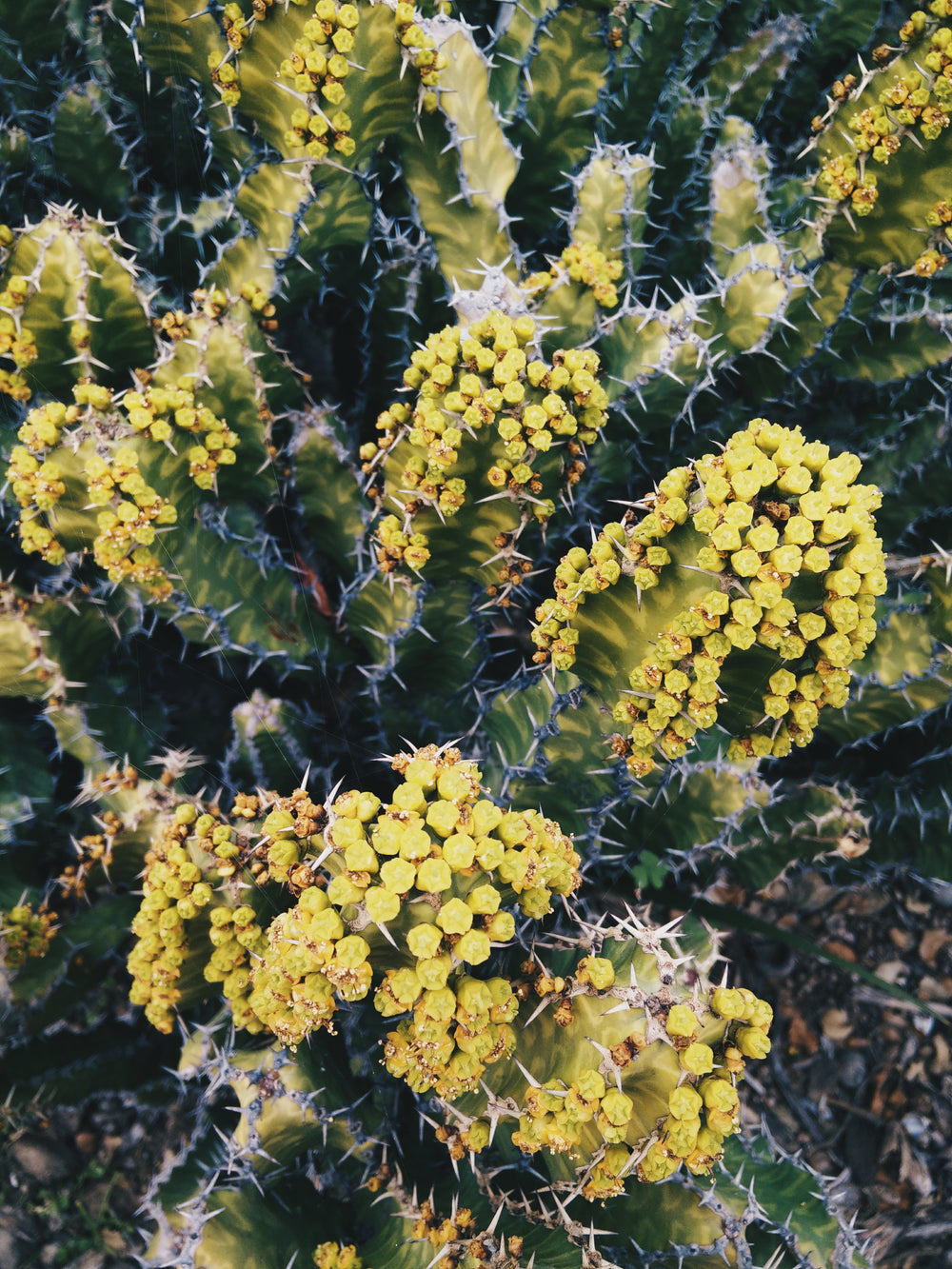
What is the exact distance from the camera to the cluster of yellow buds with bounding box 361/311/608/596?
198 cm

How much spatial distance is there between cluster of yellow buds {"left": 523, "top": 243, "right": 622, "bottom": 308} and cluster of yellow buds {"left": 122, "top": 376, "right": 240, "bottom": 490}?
0.97 m

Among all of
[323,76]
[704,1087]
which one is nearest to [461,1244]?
[704,1087]

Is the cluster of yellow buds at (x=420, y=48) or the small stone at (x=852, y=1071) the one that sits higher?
the cluster of yellow buds at (x=420, y=48)

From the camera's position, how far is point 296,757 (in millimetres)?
2486

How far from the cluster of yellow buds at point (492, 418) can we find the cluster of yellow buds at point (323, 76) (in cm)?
65

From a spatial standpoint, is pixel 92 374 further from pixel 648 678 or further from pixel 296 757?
pixel 648 678

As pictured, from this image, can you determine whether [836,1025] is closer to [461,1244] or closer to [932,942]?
[932,942]

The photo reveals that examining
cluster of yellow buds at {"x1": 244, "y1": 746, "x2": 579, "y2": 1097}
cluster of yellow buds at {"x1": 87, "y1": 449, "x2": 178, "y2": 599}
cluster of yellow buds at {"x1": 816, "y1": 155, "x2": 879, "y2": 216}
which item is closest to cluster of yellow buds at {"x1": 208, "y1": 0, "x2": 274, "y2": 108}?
cluster of yellow buds at {"x1": 87, "y1": 449, "x2": 178, "y2": 599}

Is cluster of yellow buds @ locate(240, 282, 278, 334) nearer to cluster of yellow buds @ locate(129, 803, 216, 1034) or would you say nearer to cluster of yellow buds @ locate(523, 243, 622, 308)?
cluster of yellow buds @ locate(523, 243, 622, 308)

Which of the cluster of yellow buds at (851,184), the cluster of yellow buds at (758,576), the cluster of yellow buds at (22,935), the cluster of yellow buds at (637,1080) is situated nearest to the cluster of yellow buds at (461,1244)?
the cluster of yellow buds at (637,1080)

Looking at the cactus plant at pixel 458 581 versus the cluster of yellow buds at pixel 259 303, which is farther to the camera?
the cluster of yellow buds at pixel 259 303

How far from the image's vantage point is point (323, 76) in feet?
6.88

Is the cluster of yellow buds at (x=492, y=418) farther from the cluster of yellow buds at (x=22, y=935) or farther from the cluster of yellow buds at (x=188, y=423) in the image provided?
the cluster of yellow buds at (x=22, y=935)

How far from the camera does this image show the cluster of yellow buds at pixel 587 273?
233cm
